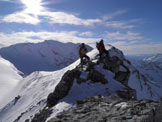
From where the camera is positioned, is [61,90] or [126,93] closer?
[61,90]

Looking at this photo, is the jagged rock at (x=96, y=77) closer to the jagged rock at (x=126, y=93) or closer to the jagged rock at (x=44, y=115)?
the jagged rock at (x=126, y=93)

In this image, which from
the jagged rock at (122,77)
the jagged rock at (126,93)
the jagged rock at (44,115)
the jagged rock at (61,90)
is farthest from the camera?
the jagged rock at (122,77)

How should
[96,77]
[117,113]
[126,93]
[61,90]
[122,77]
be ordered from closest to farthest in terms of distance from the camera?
[117,113], [61,90], [126,93], [96,77], [122,77]

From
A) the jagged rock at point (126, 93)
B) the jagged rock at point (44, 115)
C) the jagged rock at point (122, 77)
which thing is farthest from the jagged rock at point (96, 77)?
the jagged rock at point (44, 115)

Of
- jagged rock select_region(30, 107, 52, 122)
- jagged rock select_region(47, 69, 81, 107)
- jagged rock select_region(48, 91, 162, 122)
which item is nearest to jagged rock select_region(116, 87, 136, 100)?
jagged rock select_region(47, 69, 81, 107)

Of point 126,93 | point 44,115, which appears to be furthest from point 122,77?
point 44,115

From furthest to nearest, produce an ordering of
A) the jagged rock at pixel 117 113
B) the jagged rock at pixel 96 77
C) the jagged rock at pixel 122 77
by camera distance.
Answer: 1. the jagged rock at pixel 122 77
2. the jagged rock at pixel 96 77
3. the jagged rock at pixel 117 113

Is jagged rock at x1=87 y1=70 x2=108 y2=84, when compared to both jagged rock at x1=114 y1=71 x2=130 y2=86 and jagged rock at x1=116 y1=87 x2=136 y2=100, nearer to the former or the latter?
jagged rock at x1=116 y1=87 x2=136 y2=100

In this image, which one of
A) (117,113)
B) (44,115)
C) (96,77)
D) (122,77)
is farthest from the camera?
(122,77)

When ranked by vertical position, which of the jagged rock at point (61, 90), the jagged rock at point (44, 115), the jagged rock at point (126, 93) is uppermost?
the jagged rock at point (61, 90)

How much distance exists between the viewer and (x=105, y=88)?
1480cm

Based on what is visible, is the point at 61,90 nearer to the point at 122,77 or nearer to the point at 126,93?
the point at 126,93

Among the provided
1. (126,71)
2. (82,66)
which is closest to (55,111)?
(82,66)

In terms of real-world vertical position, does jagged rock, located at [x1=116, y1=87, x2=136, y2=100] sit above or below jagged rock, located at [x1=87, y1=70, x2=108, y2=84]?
below
